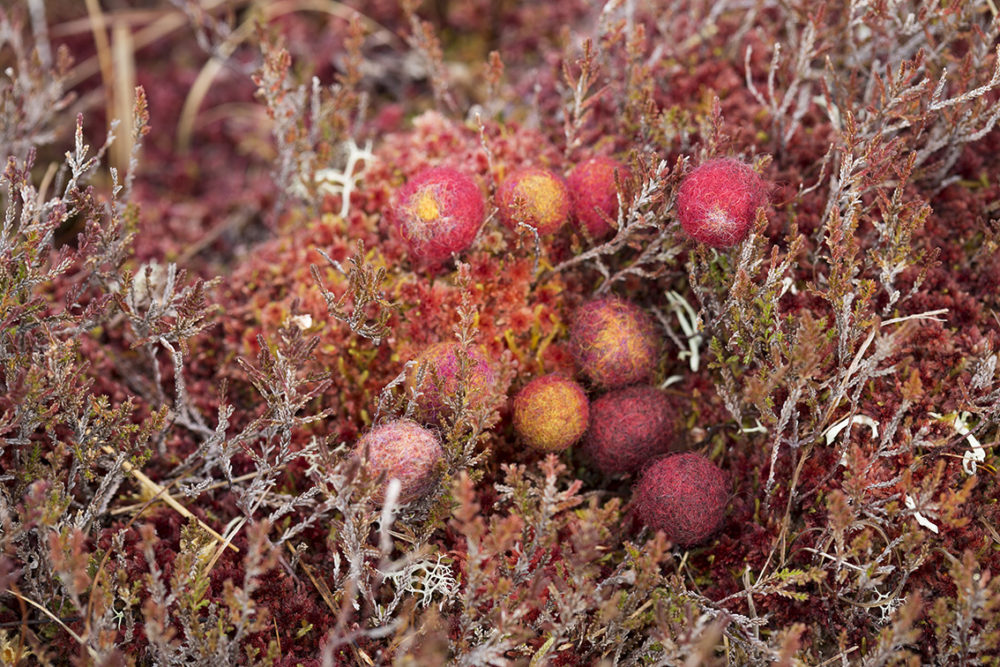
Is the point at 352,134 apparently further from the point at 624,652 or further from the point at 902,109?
the point at 624,652

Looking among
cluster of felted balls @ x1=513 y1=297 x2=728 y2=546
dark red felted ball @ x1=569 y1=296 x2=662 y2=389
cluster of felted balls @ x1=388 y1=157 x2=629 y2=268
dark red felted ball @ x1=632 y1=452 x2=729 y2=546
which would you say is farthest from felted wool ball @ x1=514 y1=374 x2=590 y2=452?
cluster of felted balls @ x1=388 y1=157 x2=629 y2=268

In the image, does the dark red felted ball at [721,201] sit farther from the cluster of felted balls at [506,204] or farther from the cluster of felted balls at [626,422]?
the cluster of felted balls at [626,422]

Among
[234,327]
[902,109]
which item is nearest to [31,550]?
[234,327]

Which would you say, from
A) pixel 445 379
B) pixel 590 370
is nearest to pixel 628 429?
pixel 590 370

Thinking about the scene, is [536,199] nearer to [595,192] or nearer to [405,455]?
[595,192]

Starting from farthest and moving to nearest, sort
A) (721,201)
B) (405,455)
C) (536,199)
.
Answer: (536,199) < (721,201) < (405,455)

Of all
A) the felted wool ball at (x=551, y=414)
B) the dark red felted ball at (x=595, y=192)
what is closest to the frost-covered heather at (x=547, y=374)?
the dark red felted ball at (x=595, y=192)

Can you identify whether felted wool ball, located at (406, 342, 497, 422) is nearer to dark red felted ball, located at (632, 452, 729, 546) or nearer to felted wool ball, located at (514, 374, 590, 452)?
felted wool ball, located at (514, 374, 590, 452)
